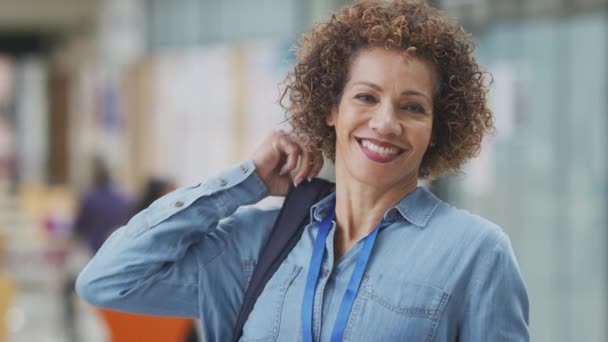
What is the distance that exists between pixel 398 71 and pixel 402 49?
1.7 inches

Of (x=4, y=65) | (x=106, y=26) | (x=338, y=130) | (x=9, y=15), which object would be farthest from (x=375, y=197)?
(x=4, y=65)

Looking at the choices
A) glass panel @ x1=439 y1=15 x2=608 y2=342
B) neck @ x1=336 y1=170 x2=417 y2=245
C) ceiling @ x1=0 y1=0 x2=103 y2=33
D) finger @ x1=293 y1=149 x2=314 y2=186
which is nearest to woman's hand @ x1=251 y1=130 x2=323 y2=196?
finger @ x1=293 y1=149 x2=314 y2=186

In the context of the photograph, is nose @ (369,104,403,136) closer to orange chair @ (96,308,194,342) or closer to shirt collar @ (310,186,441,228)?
shirt collar @ (310,186,441,228)

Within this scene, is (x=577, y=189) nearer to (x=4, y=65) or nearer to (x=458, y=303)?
(x=458, y=303)

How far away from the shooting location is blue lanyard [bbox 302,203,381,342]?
1733 mm

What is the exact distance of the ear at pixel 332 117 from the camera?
194 cm

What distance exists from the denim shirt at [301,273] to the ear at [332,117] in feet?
0.50

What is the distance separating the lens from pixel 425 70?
1.80m

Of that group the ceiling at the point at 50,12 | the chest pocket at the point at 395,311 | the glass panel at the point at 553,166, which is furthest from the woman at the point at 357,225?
the ceiling at the point at 50,12

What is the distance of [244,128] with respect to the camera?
9.58m

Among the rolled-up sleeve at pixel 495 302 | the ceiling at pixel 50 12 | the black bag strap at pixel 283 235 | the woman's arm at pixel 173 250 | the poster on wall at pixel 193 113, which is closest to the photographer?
the rolled-up sleeve at pixel 495 302

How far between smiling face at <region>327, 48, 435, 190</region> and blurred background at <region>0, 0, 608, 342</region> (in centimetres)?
24

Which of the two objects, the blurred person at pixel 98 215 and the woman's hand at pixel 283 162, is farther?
the blurred person at pixel 98 215

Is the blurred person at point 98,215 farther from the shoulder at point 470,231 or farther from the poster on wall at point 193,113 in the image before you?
the shoulder at point 470,231
